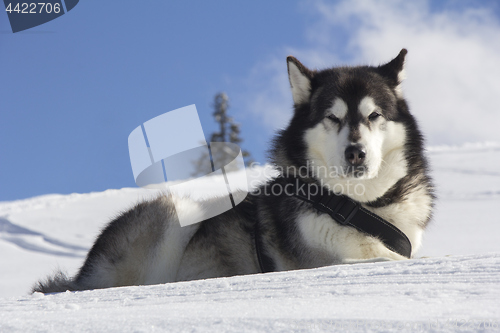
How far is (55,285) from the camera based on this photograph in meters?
3.98

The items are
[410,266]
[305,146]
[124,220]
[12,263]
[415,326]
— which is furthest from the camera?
[12,263]

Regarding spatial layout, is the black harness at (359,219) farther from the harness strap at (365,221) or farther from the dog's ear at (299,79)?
the dog's ear at (299,79)

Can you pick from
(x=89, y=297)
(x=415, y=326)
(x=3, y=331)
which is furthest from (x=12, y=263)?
(x=415, y=326)

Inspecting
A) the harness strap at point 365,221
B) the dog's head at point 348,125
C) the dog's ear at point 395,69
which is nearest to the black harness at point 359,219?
the harness strap at point 365,221

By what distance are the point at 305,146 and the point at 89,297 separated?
189 cm

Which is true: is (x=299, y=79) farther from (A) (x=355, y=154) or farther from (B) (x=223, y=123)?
(B) (x=223, y=123)

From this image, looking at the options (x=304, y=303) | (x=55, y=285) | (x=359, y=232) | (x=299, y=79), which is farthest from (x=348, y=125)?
(x=55, y=285)

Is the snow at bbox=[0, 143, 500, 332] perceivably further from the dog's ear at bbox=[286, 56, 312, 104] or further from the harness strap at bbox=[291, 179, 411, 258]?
the dog's ear at bbox=[286, 56, 312, 104]

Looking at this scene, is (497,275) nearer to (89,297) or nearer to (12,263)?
(89,297)

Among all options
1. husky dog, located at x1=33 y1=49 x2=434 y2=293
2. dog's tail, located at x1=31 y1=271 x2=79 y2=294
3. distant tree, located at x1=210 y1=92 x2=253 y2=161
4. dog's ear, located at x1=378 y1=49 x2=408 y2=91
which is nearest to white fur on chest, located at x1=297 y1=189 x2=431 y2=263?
husky dog, located at x1=33 y1=49 x2=434 y2=293

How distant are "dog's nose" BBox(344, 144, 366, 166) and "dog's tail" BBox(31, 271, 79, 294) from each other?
255 cm

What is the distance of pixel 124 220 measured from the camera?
13.7 feet

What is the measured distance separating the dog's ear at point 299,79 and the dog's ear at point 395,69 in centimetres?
62

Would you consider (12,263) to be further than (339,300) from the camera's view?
Yes
